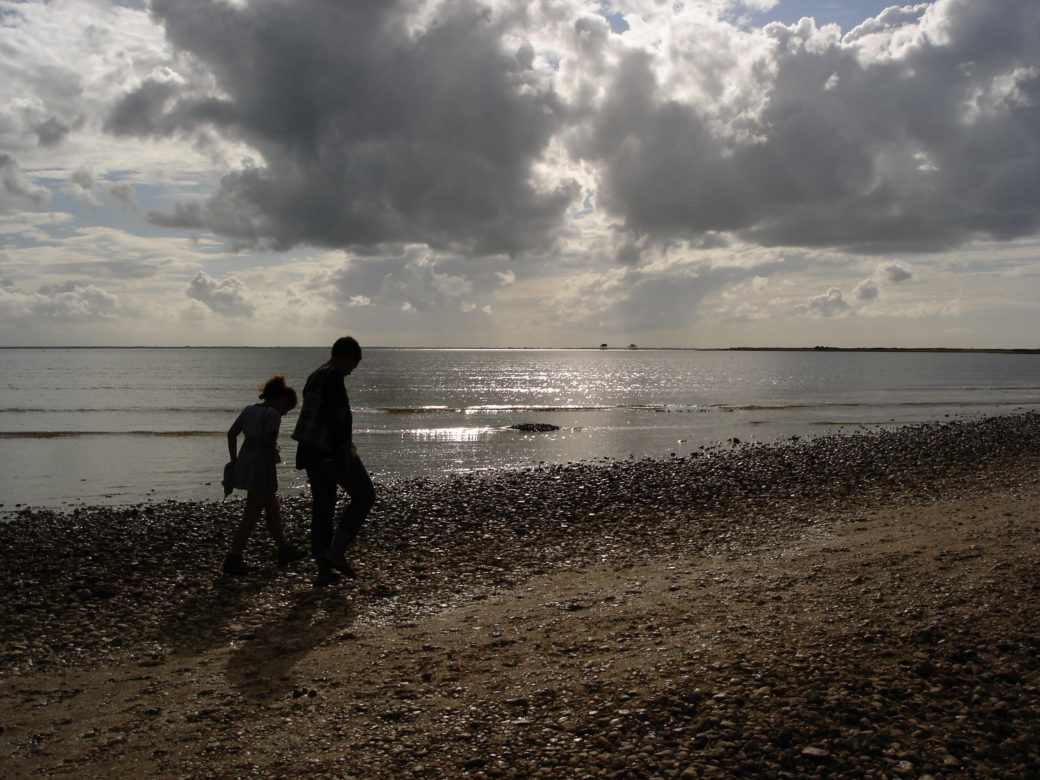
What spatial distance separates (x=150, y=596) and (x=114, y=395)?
64.3 m

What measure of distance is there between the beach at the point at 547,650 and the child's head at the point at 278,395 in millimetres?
2276

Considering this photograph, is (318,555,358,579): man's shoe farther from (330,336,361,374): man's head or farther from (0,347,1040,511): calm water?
(0,347,1040,511): calm water

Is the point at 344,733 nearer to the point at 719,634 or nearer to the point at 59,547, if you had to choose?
the point at 719,634

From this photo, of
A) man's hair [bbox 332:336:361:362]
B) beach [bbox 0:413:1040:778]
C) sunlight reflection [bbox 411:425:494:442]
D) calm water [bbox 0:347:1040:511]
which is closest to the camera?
beach [bbox 0:413:1040:778]

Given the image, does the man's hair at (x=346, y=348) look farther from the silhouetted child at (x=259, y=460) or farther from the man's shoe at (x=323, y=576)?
the man's shoe at (x=323, y=576)

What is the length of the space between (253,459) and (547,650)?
4795mm

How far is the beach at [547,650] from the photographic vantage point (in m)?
4.86

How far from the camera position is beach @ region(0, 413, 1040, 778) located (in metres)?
4.86

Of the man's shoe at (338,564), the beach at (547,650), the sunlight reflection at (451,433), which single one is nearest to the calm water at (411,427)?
the sunlight reflection at (451,433)

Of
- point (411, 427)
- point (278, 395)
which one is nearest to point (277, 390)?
point (278, 395)

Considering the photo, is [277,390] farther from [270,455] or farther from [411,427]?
[411,427]

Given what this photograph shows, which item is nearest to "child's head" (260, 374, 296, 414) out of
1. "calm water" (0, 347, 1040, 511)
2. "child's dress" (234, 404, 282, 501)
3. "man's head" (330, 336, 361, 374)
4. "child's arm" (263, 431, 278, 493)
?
"child's dress" (234, 404, 282, 501)

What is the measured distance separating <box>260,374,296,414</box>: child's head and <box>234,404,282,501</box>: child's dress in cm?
11

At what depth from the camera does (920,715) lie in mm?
5020
